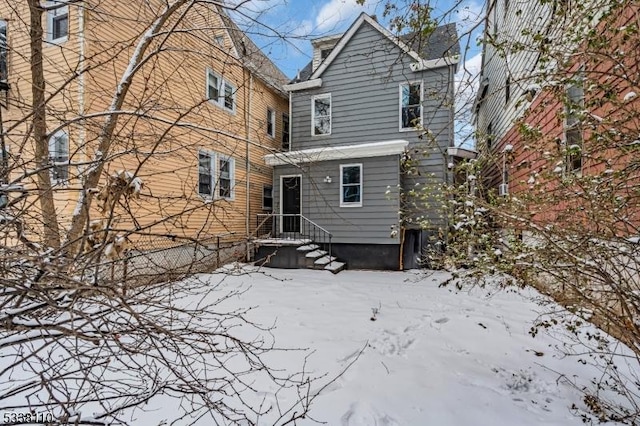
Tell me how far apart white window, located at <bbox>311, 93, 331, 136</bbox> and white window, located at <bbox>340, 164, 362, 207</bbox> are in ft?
6.23

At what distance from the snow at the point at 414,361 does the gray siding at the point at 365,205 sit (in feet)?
11.7

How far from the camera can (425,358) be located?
382 cm

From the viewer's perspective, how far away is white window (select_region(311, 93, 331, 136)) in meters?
11.5

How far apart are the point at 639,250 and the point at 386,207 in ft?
24.8

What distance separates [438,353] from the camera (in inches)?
156

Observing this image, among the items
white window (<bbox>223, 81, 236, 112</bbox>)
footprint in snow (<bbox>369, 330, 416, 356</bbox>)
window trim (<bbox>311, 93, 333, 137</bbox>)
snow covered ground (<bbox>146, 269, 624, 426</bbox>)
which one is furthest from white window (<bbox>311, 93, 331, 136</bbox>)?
footprint in snow (<bbox>369, 330, 416, 356</bbox>)

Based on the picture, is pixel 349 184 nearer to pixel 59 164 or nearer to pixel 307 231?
pixel 307 231

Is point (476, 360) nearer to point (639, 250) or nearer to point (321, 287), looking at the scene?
point (639, 250)

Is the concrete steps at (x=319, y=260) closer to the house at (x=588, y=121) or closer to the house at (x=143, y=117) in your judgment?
the house at (x=143, y=117)

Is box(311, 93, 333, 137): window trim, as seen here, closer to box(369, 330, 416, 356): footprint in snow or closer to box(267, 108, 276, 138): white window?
box(267, 108, 276, 138): white window

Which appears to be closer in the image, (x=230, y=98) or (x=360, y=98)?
(x=230, y=98)

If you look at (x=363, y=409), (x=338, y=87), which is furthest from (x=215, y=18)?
(x=338, y=87)

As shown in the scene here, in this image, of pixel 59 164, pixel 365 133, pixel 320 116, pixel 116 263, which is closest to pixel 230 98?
pixel 59 164

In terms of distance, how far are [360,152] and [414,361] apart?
23.2ft
